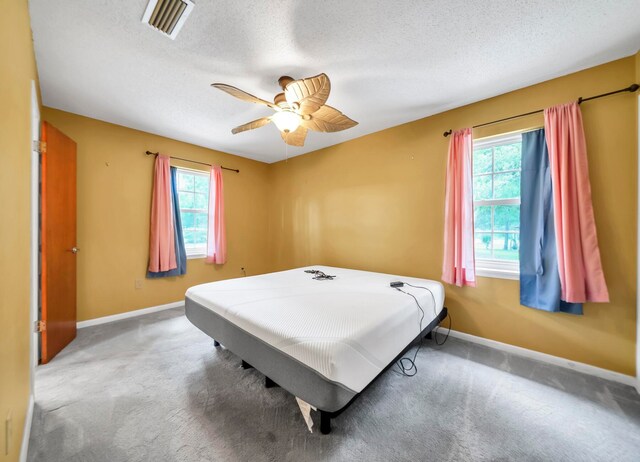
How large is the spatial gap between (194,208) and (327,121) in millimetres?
2765

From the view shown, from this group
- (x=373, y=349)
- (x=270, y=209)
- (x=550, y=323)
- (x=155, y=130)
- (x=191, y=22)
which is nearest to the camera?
(x=373, y=349)

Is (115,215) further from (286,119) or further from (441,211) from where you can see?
(441,211)

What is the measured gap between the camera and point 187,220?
371cm

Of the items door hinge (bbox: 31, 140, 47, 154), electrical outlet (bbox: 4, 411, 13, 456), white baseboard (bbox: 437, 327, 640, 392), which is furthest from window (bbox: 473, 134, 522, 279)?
door hinge (bbox: 31, 140, 47, 154)

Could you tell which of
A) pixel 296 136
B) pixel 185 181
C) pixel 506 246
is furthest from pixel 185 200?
pixel 506 246

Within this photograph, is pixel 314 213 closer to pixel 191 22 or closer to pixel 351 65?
pixel 351 65

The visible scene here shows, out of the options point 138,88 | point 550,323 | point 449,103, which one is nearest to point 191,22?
point 138,88

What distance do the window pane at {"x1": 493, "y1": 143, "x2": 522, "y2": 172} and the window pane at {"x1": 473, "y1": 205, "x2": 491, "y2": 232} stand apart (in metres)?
0.41

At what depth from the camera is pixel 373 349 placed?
4.37ft

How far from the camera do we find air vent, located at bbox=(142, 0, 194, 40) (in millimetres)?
1343

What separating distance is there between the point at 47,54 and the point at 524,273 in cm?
428

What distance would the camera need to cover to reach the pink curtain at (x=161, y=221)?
10.4ft

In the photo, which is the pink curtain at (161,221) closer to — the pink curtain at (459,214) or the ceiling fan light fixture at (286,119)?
the ceiling fan light fixture at (286,119)

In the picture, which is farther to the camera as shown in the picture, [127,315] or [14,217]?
[127,315]
